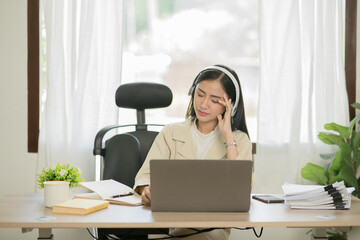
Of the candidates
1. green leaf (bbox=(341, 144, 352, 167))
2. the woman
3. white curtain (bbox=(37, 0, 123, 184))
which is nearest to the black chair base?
the woman

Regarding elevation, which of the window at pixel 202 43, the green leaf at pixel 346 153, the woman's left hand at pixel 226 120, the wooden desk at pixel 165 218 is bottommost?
the wooden desk at pixel 165 218

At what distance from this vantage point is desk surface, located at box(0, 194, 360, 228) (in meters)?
1.52

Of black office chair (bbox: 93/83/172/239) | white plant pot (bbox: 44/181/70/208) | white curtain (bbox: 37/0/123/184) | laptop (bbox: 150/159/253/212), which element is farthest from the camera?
white curtain (bbox: 37/0/123/184)

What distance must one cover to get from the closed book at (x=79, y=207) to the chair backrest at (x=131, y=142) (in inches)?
25.2

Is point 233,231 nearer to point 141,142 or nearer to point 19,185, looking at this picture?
point 141,142

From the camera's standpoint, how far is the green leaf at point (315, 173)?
308 centimetres

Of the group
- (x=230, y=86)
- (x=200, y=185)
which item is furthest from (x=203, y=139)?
(x=200, y=185)

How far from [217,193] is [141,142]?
0.85m

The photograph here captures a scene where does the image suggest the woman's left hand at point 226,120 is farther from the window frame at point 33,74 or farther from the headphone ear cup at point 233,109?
the window frame at point 33,74

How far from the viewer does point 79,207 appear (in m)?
1.64

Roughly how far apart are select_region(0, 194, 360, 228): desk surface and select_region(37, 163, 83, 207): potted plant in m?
0.05

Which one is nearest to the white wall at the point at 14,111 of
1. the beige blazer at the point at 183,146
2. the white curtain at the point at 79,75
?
the white curtain at the point at 79,75

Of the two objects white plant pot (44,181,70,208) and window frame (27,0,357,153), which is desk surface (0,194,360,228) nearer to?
white plant pot (44,181,70,208)

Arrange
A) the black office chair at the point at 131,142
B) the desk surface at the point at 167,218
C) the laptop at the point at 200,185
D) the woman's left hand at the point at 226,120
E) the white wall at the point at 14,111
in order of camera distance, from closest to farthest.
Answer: the desk surface at the point at 167,218 → the laptop at the point at 200,185 → the woman's left hand at the point at 226,120 → the black office chair at the point at 131,142 → the white wall at the point at 14,111
